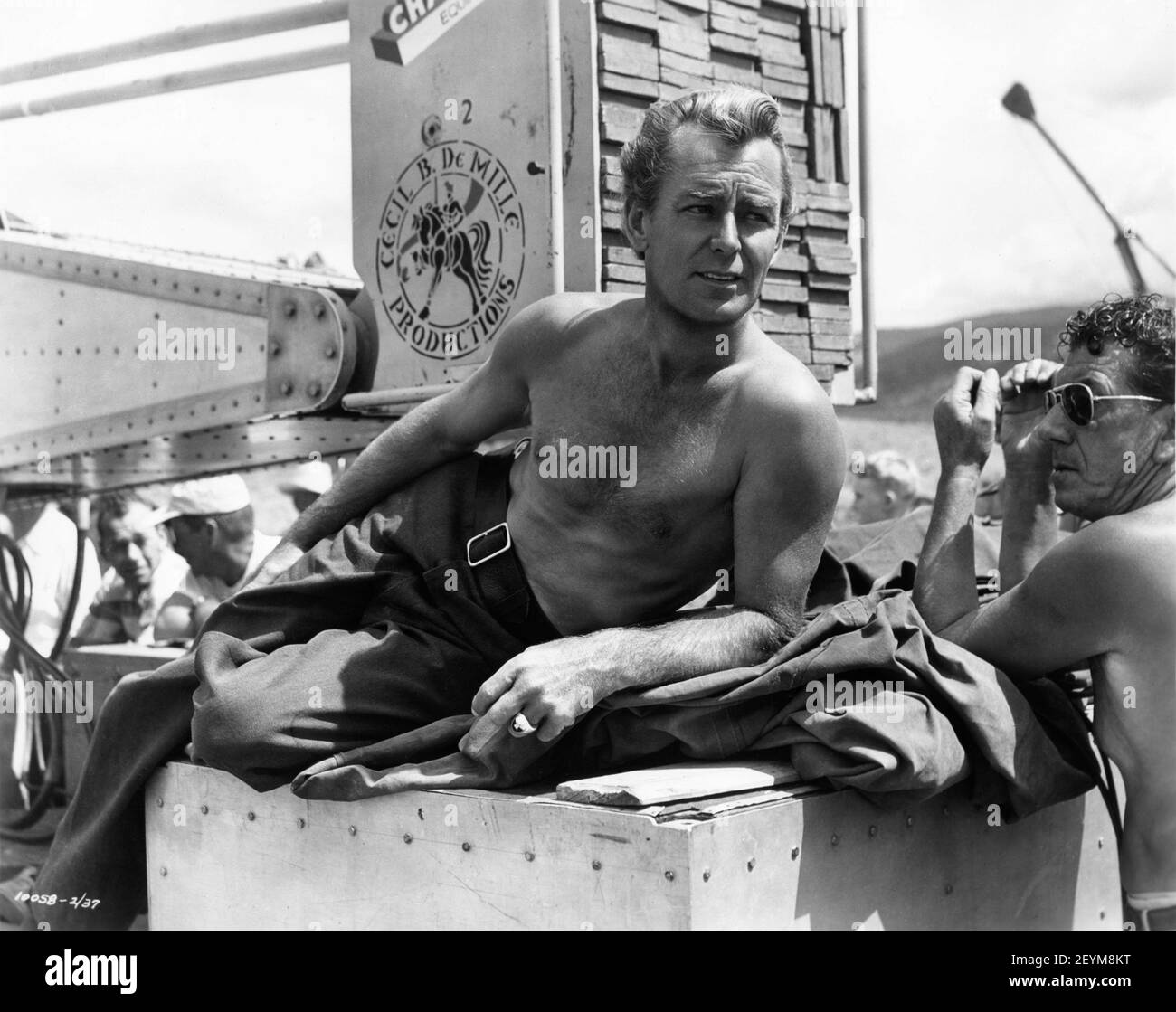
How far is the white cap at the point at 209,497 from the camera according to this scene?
6797 mm

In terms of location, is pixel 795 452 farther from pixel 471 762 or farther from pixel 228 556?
pixel 228 556

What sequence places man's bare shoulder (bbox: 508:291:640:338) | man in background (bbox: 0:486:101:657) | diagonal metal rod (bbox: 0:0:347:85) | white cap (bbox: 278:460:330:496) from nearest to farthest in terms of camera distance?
man's bare shoulder (bbox: 508:291:640:338) < diagonal metal rod (bbox: 0:0:347:85) < man in background (bbox: 0:486:101:657) < white cap (bbox: 278:460:330:496)

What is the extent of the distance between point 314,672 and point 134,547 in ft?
18.2

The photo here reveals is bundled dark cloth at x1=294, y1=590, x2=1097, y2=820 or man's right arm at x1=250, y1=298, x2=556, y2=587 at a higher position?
man's right arm at x1=250, y1=298, x2=556, y2=587

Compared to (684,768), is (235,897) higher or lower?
lower

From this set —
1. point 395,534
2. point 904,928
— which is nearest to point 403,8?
point 395,534

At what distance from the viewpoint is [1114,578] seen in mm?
2986

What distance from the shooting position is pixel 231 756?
3.15m

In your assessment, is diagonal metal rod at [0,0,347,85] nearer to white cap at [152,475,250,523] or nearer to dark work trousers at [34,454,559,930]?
white cap at [152,475,250,523]

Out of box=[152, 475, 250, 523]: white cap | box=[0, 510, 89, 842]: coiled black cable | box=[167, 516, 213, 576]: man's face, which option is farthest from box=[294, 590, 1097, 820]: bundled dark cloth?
box=[0, 510, 89, 842]: coiled black cable

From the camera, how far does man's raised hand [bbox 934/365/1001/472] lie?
3.57m

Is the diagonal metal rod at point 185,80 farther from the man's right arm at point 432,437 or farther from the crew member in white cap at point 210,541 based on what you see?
the man's right arm at point 432,437
